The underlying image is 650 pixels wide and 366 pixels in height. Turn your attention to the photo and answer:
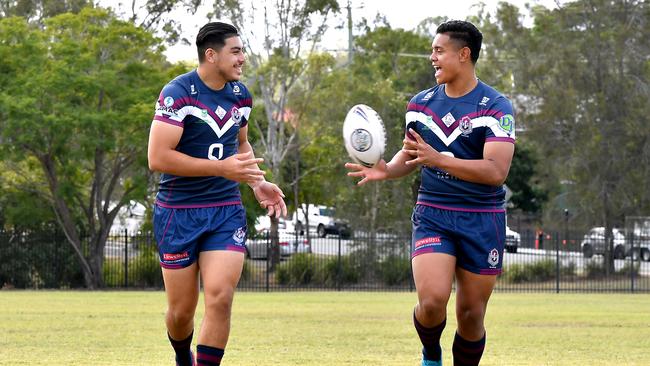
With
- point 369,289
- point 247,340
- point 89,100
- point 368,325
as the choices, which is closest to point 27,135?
point 89,100

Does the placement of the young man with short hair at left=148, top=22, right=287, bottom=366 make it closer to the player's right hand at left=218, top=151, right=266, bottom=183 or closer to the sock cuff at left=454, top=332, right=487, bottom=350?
the player's right hand at left=218, top=151, right=266, bottom=183

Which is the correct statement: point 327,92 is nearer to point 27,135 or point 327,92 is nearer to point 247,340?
point 27,135

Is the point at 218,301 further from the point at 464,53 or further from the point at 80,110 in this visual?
the point at 80,110

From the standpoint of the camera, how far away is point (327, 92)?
43.9m

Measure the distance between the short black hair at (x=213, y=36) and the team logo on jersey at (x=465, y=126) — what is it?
1730 mm

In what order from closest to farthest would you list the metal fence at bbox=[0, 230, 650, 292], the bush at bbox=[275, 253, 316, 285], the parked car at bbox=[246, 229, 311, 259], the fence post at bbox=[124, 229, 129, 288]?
the fence post at bbox=[124, 229, 129, 288] → the metal fence at bbox=[0, 230, 650, 292] → the bush at bbox=[275, 253, 316, 285] → the parked car at bbox=[246, 229, 311, 259]

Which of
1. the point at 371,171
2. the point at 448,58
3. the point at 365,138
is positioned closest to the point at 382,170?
the point at 371,171

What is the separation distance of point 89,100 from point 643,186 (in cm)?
1843

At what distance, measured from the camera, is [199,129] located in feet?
28.2

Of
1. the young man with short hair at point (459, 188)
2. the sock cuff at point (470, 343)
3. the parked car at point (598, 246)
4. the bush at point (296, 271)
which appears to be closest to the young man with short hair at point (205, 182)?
the young man with short hair at point (459, 188)

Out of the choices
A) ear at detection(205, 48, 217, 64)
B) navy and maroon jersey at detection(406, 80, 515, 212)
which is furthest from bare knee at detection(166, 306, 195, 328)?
navy and maroon jersey at detection(406, 80, 515, 212)

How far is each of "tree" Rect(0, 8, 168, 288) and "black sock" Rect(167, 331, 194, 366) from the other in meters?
24.4

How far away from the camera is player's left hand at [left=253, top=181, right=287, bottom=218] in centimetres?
888

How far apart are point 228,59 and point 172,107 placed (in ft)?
1.77
